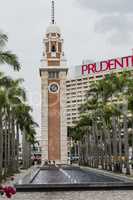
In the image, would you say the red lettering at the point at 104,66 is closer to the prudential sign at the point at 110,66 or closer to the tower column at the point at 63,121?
the prudential sign at the point at 110,66

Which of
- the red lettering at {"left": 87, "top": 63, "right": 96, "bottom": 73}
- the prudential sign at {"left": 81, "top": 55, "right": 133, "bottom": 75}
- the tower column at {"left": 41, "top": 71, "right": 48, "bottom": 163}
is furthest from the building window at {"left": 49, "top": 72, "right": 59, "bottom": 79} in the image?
the red lettering at {"left": 87, "top": 63, "right": 96, "bottom": 73}

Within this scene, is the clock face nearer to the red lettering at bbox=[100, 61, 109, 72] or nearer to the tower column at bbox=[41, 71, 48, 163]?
the tower column at bbox=[41, 71, 48, 163]

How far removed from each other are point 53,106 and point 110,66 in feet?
119

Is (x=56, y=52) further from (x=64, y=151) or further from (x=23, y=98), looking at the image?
(x=23, y=98)

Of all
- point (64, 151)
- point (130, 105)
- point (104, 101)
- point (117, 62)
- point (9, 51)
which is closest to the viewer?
point (9, 51)

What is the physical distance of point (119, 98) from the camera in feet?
140

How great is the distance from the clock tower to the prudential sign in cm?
2219

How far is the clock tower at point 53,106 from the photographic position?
314 feet

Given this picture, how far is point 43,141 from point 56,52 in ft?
66.7

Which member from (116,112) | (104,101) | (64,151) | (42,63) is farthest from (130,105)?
(42,63)

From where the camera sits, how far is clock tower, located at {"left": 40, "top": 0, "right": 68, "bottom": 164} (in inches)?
3767

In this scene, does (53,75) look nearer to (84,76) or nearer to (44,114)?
(44,114)

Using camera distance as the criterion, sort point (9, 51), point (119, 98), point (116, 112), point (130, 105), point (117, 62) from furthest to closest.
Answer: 1. point (117, 62)
2. point (116, 112)
3. point (119, 98)
4. point (130, 105)
5. point (9, 51)

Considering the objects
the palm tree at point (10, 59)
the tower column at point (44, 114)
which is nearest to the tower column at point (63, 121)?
the tower column at point (44, 114)
